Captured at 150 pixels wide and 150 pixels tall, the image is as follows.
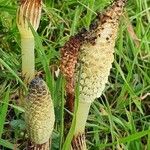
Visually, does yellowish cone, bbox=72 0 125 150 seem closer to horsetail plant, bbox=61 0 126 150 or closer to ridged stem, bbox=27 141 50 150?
horsetail plant, bbox=61 0 126 150

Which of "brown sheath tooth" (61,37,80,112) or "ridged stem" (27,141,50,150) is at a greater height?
"brown sheath tooth" (61,37,80,112)

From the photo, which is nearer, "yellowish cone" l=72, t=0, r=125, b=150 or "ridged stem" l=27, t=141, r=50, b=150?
"yellowish cone" l=72, t=0, r=125, b=150

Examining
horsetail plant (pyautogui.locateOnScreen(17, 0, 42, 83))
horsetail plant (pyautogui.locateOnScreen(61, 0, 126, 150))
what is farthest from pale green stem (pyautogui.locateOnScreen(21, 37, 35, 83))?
horsetail plant (pyautogui.locateOnScreen(61, 0, 126, 150))

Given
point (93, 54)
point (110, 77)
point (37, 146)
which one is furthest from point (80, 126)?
point (110, 77)

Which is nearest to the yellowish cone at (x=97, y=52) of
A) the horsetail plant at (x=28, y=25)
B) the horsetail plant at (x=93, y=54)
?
the horsetail plant at (x=93, y=54)

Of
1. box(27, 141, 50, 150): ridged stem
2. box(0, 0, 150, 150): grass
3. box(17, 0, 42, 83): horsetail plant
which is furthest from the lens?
box(0, 0, 150, 150): grass

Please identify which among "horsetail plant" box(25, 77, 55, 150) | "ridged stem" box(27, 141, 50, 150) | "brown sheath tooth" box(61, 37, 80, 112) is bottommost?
"ridged stem" box(27, 141, 50, 150)

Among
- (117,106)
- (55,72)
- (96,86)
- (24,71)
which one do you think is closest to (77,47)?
(96,86)

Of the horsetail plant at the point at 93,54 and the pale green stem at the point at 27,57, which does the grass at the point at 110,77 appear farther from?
the horsetail plant at the point at 93,54
